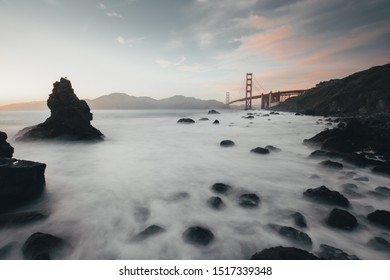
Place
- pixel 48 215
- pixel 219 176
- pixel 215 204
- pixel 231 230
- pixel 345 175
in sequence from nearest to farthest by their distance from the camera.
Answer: pixel 231 230 < pixel 48 215 < pixel 215 204 < pixel 345 175 < pixel 219 176

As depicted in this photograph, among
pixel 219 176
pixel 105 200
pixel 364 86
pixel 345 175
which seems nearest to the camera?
pixel 105 200

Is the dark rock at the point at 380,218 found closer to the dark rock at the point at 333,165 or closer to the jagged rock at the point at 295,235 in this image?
the jagged rock at the point at 295,235

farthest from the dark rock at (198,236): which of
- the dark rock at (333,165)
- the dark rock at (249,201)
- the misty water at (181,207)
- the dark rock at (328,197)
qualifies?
the dark rock at (333,165)

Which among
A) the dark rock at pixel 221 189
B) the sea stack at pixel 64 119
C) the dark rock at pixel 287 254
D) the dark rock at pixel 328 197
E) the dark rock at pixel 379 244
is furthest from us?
the sea stack at pixel 64 119

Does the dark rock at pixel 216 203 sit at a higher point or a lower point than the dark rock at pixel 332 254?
higher

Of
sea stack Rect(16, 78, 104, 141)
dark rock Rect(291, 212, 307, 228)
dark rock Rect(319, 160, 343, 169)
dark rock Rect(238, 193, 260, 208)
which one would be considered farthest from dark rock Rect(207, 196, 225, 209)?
sea stack Rect(16, 78, 104, 141)
